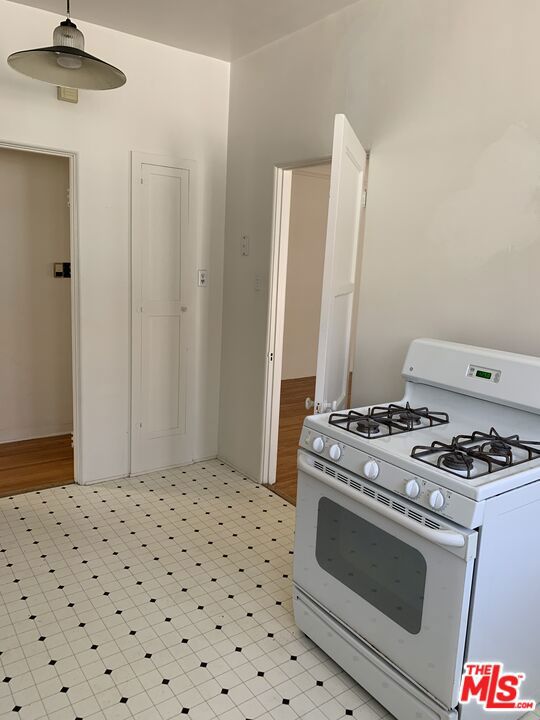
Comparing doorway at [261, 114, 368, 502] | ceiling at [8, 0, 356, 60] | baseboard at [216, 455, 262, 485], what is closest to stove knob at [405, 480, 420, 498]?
doorway at [261, 114, 368, 502]

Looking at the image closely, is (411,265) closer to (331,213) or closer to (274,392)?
(331,213)

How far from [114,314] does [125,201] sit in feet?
2.25

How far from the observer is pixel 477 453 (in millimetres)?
1820

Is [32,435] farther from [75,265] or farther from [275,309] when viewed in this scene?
[275,309]

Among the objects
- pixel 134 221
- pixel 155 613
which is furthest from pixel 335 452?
pixel 134 221

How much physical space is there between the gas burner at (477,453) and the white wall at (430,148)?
427mm

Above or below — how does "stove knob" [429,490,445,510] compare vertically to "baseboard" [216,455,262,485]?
above

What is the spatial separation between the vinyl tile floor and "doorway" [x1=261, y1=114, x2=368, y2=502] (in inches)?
28.5

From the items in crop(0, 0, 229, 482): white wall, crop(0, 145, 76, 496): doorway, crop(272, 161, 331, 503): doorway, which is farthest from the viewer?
crop(272, 161, 331, 503): doorway

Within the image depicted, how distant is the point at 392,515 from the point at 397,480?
0.11 m

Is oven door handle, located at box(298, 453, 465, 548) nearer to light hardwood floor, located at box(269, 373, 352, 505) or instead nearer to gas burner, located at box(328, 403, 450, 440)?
gas burner, located at box(328, 403, 450, 440)

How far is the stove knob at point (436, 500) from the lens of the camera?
1.65 meters

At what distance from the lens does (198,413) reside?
13.5ft

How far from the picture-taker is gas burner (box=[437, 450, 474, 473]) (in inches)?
67.8
